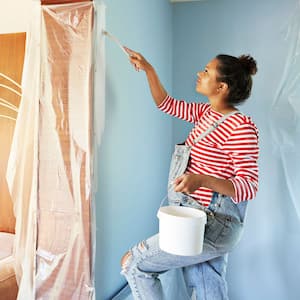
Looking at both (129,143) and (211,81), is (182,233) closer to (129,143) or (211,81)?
(211,81)

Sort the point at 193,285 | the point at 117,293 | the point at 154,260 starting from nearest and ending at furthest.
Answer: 1. the point at 154,260
2. the point at 193,285
3. the point at 117,293

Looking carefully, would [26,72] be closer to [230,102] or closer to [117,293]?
[230,102]

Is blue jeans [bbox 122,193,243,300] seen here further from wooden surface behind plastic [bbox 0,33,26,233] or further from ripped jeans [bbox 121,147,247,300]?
wooden surface behind plastic [bbox 0,33,26,233]

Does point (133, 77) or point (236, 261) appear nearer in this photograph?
point (133, 77)

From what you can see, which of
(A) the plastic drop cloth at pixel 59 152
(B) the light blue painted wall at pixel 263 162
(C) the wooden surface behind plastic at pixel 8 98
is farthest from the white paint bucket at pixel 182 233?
(B) the light blue painted wall at pixel 263 162

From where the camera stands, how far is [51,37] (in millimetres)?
1147

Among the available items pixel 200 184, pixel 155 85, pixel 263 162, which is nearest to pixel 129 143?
pixel 155 85

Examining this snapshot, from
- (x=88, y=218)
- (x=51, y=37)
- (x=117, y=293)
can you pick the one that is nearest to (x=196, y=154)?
(x=88, y=218)

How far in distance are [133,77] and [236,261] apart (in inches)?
45.7

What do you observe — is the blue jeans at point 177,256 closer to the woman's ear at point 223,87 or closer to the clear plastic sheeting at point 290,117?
the woman's ear at point 223,87

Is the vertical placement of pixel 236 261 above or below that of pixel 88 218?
below

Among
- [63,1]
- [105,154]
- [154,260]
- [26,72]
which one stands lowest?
[154,260]

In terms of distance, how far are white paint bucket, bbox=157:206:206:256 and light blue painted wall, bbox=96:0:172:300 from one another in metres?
0.42

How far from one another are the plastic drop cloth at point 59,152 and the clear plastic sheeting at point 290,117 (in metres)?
1.07
